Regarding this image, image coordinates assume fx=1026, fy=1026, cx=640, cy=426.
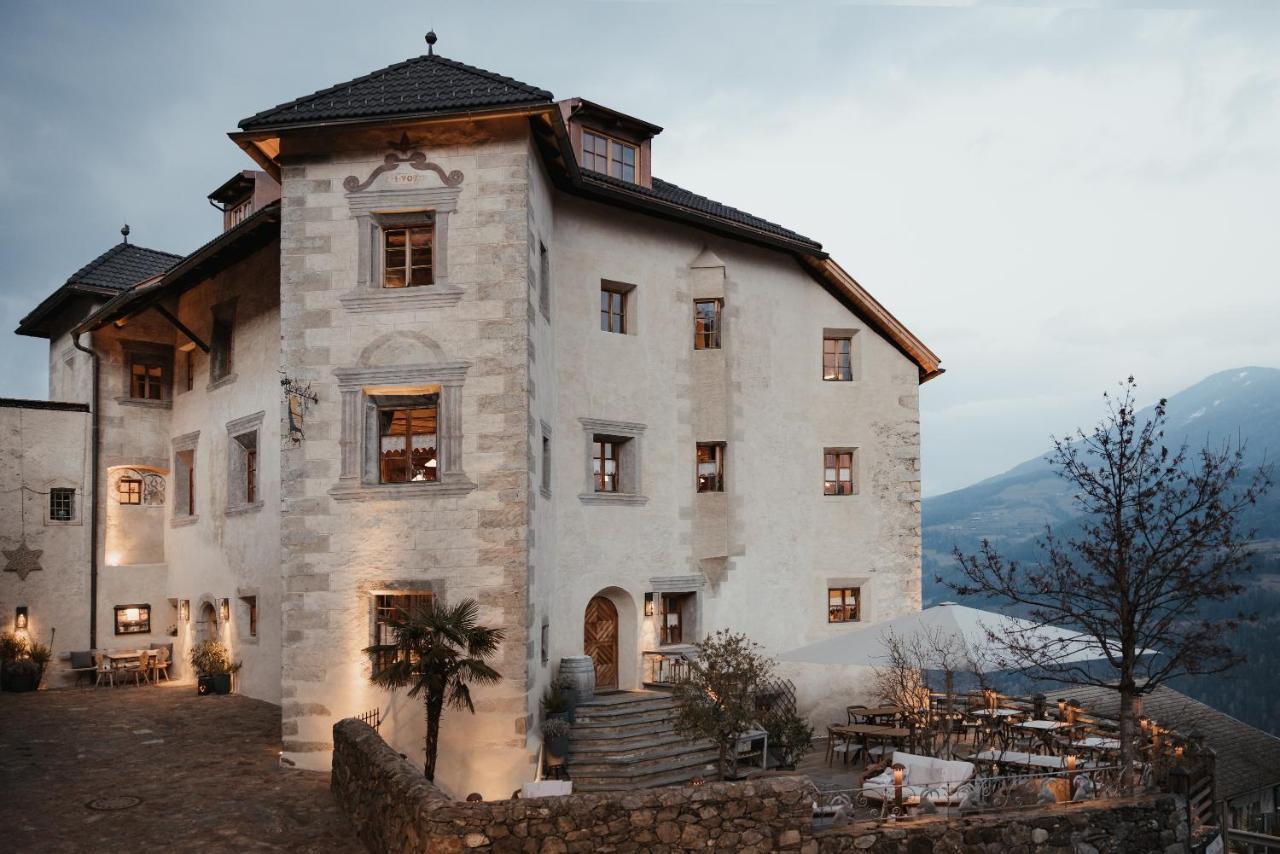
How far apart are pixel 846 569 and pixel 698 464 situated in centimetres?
418

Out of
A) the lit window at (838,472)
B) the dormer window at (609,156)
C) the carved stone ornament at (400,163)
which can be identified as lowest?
the lit window at (838,472)

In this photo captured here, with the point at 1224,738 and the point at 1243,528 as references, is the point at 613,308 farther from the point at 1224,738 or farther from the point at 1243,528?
the point at 1243,528

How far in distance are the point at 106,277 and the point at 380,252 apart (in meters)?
12.1

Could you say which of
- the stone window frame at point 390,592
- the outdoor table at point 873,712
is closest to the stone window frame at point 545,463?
the stone window frame at point 390,592

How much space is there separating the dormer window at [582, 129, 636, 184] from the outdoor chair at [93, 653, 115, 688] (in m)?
14.3

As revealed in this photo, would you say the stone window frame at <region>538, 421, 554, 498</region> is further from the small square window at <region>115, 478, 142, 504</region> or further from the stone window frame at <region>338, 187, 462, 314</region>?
the small square window at <region>115, 478, 142, 504</region>

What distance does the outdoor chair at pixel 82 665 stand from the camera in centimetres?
2141

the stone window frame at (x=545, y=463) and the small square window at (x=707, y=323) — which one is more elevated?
the small square window at (x=707, y=323)

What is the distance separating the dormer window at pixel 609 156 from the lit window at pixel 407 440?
20.5 feet

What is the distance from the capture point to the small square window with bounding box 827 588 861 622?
21078mm

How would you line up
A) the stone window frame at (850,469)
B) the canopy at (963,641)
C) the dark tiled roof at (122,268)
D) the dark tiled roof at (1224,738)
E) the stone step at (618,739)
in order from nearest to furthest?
the canopy at (963,641) → the stone step at (618,739) → the stone window frame at (850,469) → the dark tiled roof at (122,268) → the dark tiled roof at (1224,738)

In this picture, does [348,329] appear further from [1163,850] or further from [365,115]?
[1163,850]

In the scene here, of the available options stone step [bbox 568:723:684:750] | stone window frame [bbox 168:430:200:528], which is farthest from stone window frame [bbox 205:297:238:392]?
stone step [bbox 568:723:684:750]

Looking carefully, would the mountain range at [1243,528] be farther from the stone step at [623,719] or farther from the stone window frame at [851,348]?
the stone step at [623,719]
